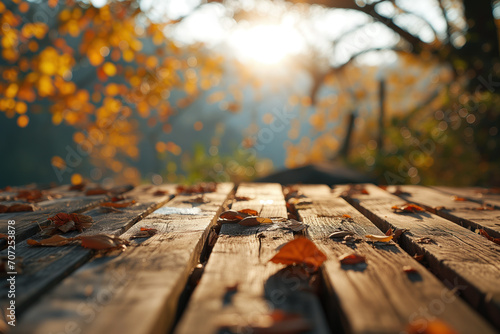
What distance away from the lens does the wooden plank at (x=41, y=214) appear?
137 centimetres

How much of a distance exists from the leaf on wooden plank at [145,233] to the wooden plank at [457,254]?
35.9 inches

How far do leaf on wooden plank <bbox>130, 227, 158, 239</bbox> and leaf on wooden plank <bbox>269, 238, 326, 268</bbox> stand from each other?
519 millimetres

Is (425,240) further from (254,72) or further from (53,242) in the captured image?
(254,72)

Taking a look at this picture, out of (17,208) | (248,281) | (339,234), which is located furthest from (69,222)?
(339,234)

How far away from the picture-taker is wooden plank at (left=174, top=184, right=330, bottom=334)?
26.2 inches

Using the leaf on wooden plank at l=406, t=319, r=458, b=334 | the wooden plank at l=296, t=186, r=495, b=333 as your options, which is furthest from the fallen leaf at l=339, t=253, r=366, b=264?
the leaf on wooden plank at l=406, t=319, r=458, b=334

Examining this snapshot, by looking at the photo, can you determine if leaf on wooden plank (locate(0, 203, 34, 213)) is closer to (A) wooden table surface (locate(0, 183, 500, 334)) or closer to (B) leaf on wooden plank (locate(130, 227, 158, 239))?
(A) wooden table surface (locate(0, 183, 500, 334))

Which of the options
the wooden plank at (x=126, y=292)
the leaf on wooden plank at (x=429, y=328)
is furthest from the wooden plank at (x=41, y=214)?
the leaf on wooden plank at (x=429, y=328)

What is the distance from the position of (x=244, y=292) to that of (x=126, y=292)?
256mm

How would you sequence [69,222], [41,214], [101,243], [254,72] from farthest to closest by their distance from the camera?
1. [254,72]
2. [41,214]
3. [69,222]
4. [101,243]

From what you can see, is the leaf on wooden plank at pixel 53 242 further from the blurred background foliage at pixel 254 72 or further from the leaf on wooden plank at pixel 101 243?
the blurred background foliage at pixel 254 72

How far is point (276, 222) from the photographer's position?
1.47m

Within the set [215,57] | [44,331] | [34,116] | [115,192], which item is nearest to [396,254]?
[44,331]

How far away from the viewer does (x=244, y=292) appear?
790 mm
